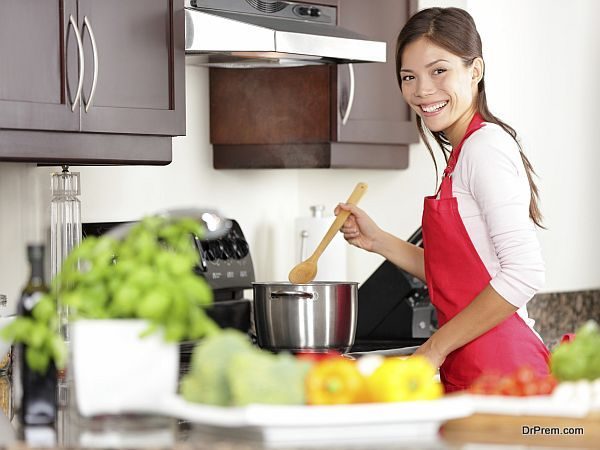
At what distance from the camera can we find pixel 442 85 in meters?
2.77

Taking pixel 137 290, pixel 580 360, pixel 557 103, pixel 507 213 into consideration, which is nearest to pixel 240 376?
pixel 137 290

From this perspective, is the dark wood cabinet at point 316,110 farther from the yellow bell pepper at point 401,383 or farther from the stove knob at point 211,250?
the yellow bell pepper at point 401,383

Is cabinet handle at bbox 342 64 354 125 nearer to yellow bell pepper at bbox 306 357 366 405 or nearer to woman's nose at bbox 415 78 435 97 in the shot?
woman's nose at bbox 415 78 435 97

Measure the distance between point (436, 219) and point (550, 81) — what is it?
5.46ft

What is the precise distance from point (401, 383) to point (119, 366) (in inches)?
15.7

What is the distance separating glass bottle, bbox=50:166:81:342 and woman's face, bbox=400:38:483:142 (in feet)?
3.07

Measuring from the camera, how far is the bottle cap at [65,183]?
308 centimetres

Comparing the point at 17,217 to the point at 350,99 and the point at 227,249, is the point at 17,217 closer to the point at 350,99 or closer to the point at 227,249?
the point at 227,249

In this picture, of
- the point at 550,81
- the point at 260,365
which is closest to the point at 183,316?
the point at 260,365

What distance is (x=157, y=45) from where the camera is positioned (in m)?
2.93

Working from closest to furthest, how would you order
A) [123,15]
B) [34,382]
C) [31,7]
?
[34,382], [31,7], [123,15]

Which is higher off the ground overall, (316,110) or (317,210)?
(316,110)

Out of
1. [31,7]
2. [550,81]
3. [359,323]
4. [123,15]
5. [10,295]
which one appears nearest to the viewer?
[31,7]

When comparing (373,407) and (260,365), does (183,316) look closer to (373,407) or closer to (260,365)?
(260,365)
